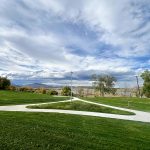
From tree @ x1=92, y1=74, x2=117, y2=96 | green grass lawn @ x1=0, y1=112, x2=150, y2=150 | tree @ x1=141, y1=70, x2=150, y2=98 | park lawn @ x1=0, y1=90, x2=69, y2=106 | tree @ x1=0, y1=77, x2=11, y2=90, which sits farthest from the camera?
tree @ x1=92, y1=74, x2=117, y2=96

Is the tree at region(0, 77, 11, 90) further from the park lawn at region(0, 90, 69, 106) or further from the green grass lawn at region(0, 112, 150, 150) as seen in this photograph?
the green grass lawn at region(0, 112, 150, 150)

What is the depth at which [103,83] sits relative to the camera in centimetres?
7362

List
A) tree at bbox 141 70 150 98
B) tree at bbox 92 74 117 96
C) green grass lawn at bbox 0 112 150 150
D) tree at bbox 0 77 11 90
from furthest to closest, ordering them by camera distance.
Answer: tree at bbox 92 74 117 96, tree at bbox 0 77 11 90, tree at bbox 141 70 150 98, green grass lawn at bbox 0 112 150 150

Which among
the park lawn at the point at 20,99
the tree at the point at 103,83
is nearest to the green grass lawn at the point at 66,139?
the park lawn at the point at 20,99

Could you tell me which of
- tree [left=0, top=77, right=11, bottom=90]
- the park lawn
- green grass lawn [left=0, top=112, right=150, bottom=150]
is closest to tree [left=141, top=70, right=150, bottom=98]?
the park lawn

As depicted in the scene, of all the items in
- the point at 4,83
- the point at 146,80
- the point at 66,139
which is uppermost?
the point at 146,80

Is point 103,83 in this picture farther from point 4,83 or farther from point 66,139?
point 66,139

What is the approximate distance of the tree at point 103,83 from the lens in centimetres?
7319

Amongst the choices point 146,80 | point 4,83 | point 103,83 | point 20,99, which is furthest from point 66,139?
point 103,83

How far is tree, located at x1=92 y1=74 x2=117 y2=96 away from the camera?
73188mm

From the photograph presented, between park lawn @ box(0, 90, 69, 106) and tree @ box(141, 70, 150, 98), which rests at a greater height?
tree @ box(141, 70, 150, 98)

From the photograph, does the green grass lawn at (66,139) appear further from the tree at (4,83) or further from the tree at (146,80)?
the tree at (4,83)

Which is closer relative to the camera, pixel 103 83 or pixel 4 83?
pixel 4 83

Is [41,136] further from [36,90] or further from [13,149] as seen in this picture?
[36,90]
